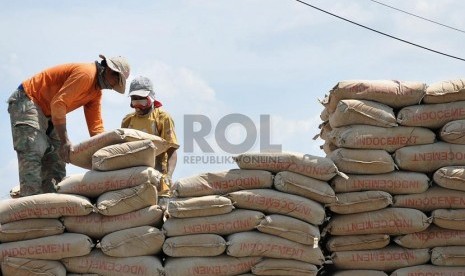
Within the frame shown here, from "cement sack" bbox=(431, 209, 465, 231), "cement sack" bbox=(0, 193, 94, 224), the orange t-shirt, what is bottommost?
"cement sack" bbox=(431, 209, 465, 231)

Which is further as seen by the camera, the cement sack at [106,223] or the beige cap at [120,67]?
the beige cap at [120,67]

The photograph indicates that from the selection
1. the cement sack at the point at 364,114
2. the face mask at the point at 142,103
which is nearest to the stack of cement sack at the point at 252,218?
the cement sack at the point at 364,114

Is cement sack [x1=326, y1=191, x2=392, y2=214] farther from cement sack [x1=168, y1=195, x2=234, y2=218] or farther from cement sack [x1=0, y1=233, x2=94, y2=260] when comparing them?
cement sack [x1=0, y1=233, x2=94, y2=260]

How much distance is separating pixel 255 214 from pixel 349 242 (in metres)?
0.67

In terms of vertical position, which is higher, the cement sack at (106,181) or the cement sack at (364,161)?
the cement sack at (364,161)

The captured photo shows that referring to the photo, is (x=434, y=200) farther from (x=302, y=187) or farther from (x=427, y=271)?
(x=302, y=187)

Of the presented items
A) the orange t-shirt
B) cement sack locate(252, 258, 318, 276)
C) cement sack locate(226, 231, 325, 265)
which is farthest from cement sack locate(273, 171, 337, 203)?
the orange t-shirt

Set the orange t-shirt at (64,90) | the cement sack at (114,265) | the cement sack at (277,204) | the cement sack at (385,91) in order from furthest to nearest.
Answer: the orange t-shirt at (64,90) → the cement sack at (385,91) → the cement sack at (277,204) → the cement sack at (114,265)

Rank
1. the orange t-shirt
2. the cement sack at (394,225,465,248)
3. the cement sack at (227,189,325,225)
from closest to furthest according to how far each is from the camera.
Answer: the cement sack at (227,189,325,225), the cement sack at (394,225,465,248), the orange t-shirt

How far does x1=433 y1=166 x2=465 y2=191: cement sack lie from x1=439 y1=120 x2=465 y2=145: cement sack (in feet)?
0.65

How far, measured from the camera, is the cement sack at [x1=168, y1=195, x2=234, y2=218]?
13.6 ft

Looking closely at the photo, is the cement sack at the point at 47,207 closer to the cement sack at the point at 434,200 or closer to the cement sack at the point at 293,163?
the cement sack at the point at 293,163

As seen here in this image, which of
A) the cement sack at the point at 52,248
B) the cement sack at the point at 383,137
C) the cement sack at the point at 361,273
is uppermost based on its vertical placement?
the cement sack at the point at 383,137

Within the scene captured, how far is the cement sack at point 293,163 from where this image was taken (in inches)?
167
